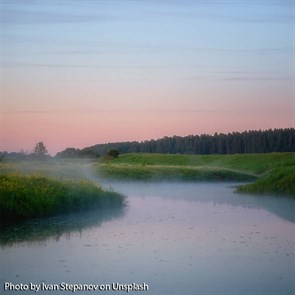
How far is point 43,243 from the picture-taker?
43.0 ft

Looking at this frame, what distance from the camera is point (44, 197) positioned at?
55.1ft

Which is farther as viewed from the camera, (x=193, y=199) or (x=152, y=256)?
(x=193, y=199)

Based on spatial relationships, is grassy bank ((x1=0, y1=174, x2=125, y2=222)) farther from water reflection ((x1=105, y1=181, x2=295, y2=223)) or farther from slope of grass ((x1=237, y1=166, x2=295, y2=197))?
slope of grass ((x1=237, y1=166, x2=295, y2=197))

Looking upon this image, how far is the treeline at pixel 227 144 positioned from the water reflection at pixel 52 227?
23.0 metres

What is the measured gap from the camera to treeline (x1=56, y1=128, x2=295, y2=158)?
4386 centimetres

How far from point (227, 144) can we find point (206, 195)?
99.2 feet

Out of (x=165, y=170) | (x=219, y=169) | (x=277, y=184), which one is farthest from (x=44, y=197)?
(x=219, y=169)

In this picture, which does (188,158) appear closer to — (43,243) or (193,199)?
(193,199)

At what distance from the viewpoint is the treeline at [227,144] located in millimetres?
43862

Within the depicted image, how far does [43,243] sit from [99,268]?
8.55 feet

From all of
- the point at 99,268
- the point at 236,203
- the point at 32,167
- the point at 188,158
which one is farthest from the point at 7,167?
the point at 188,158

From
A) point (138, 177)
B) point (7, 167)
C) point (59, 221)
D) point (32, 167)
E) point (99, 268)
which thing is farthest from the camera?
point (138, 177)

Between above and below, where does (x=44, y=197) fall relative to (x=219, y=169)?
below

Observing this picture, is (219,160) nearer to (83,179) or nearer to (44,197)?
(83,179)
